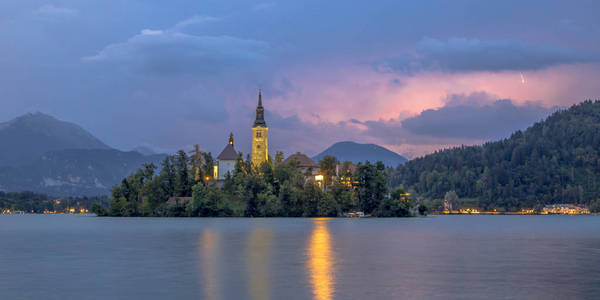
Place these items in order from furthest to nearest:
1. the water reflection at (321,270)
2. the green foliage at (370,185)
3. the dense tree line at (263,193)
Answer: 1. the dense tree line at (263,193)
2. the green foliage at (370,185)
3. the water reflection at (321,270)

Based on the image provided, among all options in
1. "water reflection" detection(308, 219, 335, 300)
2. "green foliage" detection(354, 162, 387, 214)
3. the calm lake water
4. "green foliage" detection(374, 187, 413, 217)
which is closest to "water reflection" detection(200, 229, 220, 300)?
the calm lake water

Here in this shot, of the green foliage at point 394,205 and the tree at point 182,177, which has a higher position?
the tree at point 182,177

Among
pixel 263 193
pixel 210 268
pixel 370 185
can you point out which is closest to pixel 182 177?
pixel 263 193

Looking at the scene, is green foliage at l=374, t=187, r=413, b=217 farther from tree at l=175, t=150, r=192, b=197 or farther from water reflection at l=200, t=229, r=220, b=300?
water reflection at l=200, t=229, r=220, b=300

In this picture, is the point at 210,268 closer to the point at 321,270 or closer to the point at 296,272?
the point at 296,272

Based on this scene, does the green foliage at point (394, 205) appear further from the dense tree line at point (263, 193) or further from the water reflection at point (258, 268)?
the water reflection at point (258, 268)

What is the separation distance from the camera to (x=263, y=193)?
189375mm

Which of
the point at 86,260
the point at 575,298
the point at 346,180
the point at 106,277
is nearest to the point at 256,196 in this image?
the point at 346,180

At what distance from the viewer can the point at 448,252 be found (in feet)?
220

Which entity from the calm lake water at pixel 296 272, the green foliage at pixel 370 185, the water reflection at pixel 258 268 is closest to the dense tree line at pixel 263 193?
the green foliage at pixel 370 185

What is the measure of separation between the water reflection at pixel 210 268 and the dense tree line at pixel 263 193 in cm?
10876

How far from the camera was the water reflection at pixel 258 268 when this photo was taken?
3628cm

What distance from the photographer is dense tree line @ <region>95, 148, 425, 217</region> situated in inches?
7367

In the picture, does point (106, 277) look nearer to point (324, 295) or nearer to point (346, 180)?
point (324, 295)
